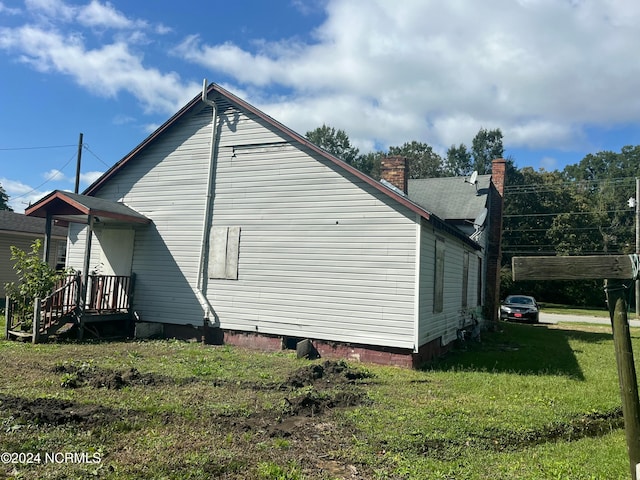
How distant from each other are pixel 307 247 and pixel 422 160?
56.8 metres

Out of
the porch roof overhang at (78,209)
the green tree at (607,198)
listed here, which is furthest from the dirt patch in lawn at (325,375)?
the green tree at (607,198)

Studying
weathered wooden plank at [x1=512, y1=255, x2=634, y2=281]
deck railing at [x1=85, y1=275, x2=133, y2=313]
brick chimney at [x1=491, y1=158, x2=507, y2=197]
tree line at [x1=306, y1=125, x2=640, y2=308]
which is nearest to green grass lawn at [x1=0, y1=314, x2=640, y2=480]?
weathered wooden plank at [x1=512, y1=255, x2=634, y2=281]

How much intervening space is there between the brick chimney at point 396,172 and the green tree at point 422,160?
49.6 m

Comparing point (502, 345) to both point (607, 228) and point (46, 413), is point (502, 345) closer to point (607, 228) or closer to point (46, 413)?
point (46, 413)

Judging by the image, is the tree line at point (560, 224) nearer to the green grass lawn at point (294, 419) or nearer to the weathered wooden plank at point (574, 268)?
the green grass lawn at point (294, 419)

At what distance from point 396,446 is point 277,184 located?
304 inches

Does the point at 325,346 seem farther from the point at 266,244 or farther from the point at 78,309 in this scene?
the point at 78,309

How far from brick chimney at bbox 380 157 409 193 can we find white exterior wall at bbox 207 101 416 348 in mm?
4465

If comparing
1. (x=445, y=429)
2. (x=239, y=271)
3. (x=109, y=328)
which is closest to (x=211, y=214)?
(x=239, y=271)

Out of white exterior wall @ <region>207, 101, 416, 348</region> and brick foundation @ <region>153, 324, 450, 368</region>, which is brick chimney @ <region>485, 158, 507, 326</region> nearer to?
brick foundation @ <region>153, 324, 450, 368</region>

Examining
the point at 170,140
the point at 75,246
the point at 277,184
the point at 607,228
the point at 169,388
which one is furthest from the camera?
the point at 607,228

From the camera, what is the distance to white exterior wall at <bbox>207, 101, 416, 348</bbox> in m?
10.0

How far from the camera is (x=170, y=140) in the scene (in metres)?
13.3

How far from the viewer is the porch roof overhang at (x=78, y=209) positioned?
37.3ft
